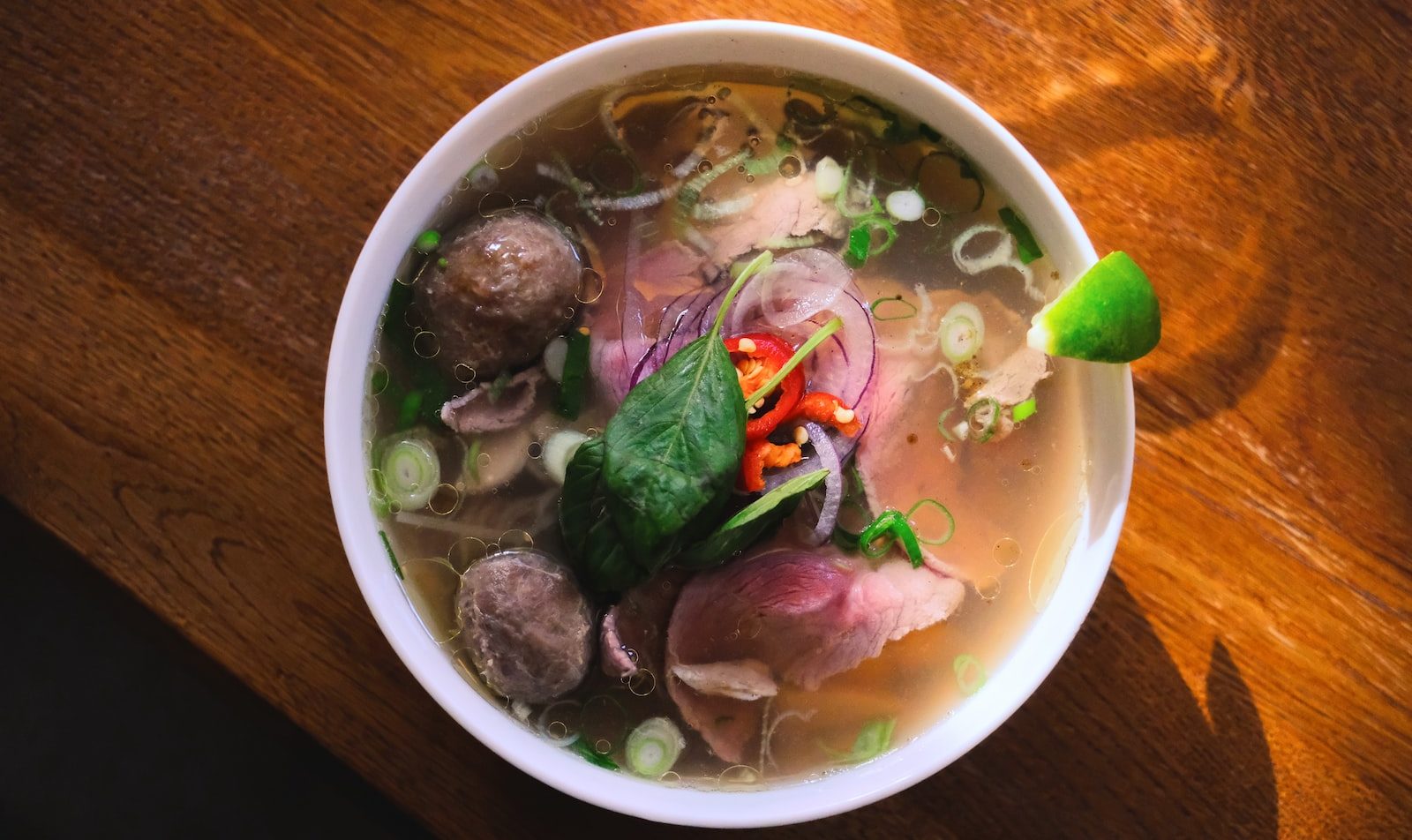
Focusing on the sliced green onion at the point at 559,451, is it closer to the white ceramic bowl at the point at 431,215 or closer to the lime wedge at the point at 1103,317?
the white ceramic bowl at the point at 431,215

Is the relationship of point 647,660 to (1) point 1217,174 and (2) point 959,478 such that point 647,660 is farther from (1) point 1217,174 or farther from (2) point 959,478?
(1) point 1217,174

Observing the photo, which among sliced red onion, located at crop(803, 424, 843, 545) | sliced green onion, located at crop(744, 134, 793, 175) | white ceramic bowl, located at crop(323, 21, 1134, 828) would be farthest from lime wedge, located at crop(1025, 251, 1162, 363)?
sliced green onion, located at crop(744, 134, 793, 175)

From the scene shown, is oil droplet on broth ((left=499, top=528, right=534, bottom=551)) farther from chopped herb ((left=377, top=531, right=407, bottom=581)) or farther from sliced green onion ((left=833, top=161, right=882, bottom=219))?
sliced green onion ((left=833, top=161, right=882, bottom=219))

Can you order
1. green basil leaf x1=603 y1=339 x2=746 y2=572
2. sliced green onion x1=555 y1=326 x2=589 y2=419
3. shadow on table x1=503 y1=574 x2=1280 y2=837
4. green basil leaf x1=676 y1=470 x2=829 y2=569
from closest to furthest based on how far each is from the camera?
green basil leaf x1=603 y1=339 x2=746 y2=572, green basil leaf x1=676 y1=470 x2=829 y2=569, sliced green onion x1=555 y1=326 x2=589 y2=419, shadow on table x1=503 y1=574 x2=1280 y2=837

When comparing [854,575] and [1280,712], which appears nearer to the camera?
[854,575]

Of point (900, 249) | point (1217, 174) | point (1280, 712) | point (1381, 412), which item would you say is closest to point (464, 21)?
point (900, 249)

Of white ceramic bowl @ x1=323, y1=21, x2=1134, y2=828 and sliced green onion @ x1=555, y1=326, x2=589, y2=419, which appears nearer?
white ceramic bowl @ x1=323, y1=21, x2=1134, y2=828
